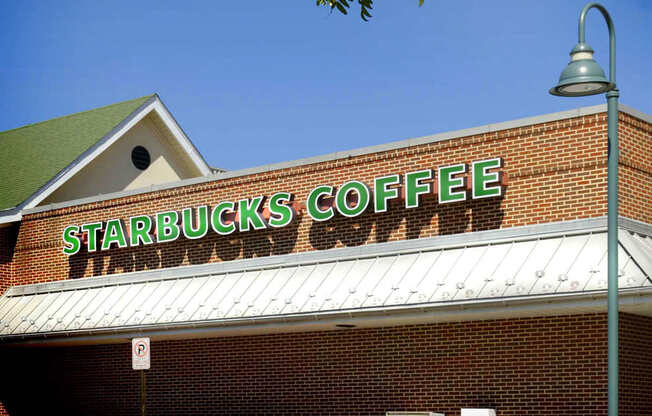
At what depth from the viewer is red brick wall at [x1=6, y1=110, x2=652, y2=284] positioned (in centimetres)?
2031

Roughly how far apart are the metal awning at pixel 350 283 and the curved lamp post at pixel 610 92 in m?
3.09

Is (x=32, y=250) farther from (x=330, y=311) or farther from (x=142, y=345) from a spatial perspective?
(x=330, y=311)

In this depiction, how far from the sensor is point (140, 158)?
35781 mm

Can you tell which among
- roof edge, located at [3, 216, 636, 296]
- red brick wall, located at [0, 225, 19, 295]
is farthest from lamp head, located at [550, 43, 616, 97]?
red brick wall, located at [0, 225, 19, 295]

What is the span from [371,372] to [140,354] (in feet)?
17.2

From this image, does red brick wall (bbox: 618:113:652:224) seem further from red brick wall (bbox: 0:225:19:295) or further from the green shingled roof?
red brick wall (bbox: 0:225:19:295)

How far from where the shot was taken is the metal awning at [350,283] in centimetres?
1891

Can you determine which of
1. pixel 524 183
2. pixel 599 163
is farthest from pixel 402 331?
pixel 599 163

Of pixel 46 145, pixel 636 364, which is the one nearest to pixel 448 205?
pixel 636 364

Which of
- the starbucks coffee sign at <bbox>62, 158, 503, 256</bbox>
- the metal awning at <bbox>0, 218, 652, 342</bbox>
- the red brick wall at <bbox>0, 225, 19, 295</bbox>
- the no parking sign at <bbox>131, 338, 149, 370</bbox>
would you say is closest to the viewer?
the metal awning at <bbox>0, 218, 652, 342</bbox>

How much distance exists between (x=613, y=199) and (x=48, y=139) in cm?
2613

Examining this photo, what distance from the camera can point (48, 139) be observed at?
36312 mm

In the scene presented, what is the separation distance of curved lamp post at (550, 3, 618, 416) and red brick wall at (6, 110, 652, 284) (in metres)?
5.36

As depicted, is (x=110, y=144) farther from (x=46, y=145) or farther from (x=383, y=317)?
(x=383, y=317)
